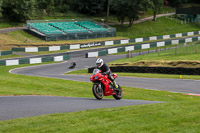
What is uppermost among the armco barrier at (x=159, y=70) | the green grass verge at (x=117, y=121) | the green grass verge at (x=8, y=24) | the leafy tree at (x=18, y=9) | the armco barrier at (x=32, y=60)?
the leafy tree at (x=18, y=9)

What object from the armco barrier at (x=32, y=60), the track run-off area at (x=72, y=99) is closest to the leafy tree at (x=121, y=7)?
the track run-off area at (x=72, y=99)

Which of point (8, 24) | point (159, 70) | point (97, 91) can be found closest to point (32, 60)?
point (8, 24)

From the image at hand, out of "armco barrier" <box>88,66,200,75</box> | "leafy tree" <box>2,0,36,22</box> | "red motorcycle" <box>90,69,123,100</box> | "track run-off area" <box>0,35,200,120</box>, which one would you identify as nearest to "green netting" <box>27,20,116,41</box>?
"leafy tree" <box>2,0,36,22</box>

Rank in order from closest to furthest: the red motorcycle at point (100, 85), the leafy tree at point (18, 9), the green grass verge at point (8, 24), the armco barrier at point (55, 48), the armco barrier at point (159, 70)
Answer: the red motorcycle at point (100, 85), the armco barrier at point (159, 70), the armco barrier at point (55, 48), the green grass verge at point (8, 24), the leafy tree at point (18, 9)

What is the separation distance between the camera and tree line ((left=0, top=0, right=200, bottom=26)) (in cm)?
6819

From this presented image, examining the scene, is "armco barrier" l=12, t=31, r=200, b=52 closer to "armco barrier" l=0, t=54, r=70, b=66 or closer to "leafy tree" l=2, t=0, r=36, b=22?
"armco barrier" l=0, t=54, r=70, b=66

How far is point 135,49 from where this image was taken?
59000 millimetres

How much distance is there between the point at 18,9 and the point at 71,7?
2219 centimetres

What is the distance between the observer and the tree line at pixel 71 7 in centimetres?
6819

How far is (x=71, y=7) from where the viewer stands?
87.5m

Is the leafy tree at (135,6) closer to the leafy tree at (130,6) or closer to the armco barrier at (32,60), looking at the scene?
Answer: the leafy tree at (130,6)

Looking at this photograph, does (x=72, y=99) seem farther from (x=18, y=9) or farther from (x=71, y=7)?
(x=71, y=7)

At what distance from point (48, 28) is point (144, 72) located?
128ft

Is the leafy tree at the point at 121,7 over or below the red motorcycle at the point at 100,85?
over
